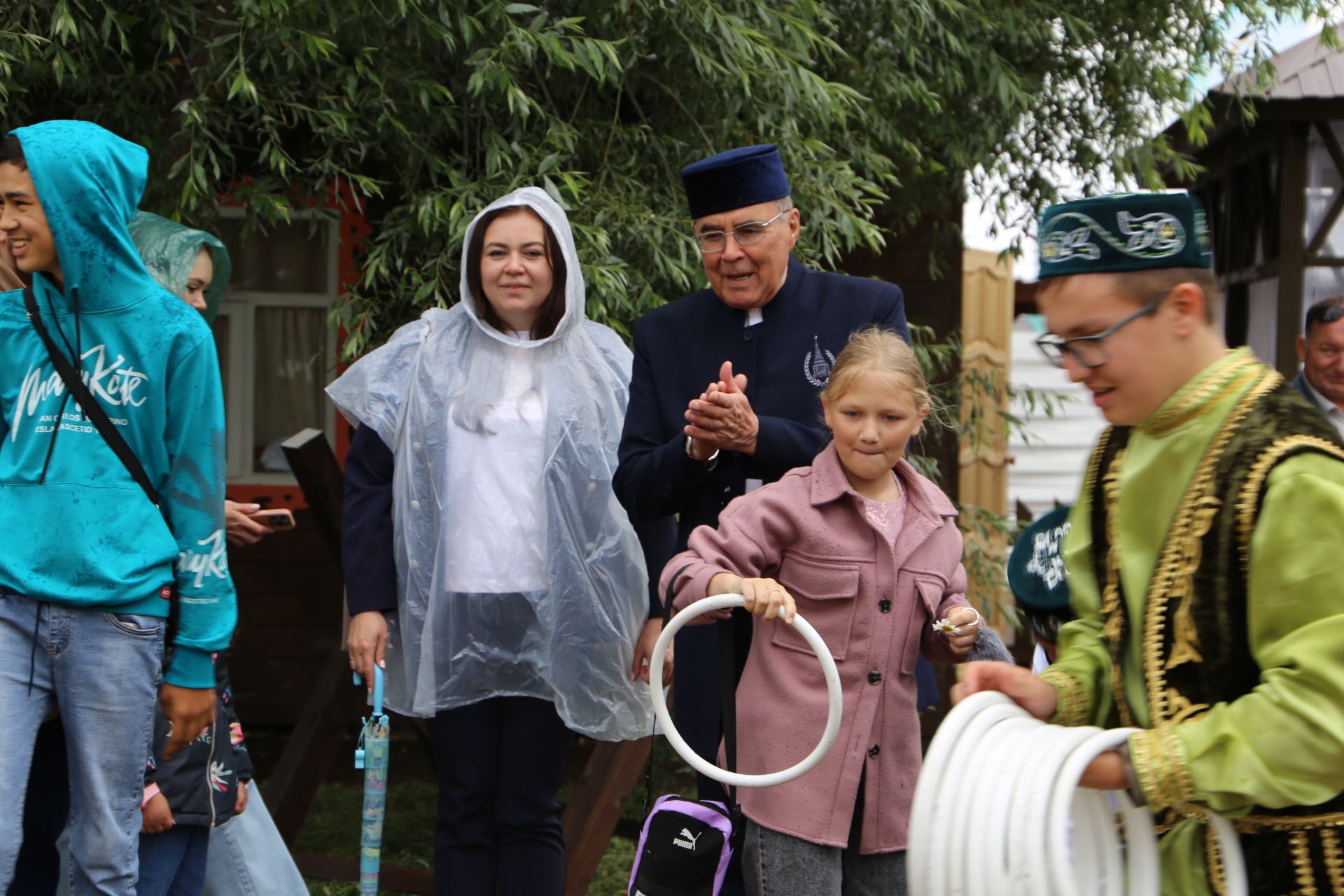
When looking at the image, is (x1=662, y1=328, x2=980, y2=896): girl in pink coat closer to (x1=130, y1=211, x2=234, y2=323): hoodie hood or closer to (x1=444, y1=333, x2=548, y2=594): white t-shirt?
(x1=444, y1=333, x2=548, y2=594): white t-shirt

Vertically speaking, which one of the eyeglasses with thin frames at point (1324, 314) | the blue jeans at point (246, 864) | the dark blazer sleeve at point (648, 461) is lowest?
the blue jeans at point (246, 864)

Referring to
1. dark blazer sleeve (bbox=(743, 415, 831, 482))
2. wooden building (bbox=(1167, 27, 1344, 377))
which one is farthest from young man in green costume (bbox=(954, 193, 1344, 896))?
wooden building (bbox=(1167, 27, 1344, 377))

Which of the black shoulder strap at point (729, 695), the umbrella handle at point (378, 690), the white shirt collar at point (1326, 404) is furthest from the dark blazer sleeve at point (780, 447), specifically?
the white shirt collar at point (1326, 404)

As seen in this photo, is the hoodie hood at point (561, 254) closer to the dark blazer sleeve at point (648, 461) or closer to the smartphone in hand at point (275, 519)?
the dark blazer sleeve at point (648, 461)

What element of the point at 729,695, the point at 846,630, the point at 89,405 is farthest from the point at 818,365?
the point at 89,405

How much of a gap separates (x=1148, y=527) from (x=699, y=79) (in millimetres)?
3428

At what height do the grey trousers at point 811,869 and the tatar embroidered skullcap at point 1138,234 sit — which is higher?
the tatar embroidered skullcap at point 1138,234

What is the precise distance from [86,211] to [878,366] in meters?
1.60

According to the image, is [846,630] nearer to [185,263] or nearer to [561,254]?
[561,254]

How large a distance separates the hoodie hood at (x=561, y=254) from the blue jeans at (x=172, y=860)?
138 cm

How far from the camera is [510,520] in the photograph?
3.49m

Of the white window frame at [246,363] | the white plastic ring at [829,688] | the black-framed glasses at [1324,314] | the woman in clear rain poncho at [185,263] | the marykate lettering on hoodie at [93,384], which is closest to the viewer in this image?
the white plastic ring at [829,688]

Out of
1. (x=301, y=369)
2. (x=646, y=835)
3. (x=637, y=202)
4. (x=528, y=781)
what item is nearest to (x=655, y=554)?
(x=528, y=781)

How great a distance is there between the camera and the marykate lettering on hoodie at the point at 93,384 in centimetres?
280
